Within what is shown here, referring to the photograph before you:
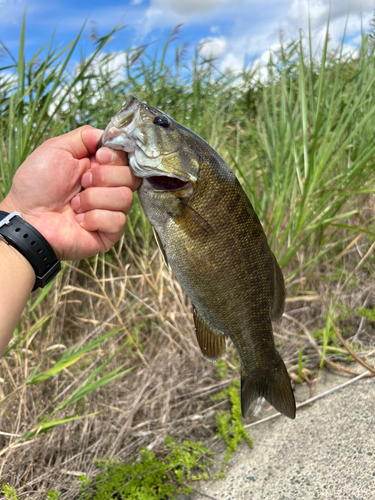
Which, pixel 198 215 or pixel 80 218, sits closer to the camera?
pixel 198 215

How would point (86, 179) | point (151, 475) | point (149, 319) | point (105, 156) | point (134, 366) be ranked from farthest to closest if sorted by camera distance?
point (149, 319), point (134, 366), point (151, 475), point (86, 179), point (105, 156)

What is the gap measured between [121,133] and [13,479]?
6.36 feet

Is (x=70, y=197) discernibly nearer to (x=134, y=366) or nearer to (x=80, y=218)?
(x=80, y=218)

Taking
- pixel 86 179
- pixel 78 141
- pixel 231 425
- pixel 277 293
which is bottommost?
pixel 231 425

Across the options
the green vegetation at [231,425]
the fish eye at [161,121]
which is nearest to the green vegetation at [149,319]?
the green vegetation at [231,425]

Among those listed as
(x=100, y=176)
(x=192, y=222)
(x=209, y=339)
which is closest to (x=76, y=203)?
(x=100, y=176)

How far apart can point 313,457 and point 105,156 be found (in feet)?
6.20

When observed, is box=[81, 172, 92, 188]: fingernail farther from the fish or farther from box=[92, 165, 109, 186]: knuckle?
the fish

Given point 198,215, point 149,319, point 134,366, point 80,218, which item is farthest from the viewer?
point 149,319

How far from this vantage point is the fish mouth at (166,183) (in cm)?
153

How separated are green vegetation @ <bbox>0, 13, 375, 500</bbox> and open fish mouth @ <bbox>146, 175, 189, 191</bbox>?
3.74ft

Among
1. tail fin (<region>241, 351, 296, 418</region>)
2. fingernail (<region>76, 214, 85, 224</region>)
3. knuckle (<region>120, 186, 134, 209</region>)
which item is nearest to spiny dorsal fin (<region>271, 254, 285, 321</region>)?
tail fin (<region>241, 351, 296, 418</region>)

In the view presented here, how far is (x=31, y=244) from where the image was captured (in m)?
1.73

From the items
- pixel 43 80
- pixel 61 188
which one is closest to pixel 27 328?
pixel 61 188
